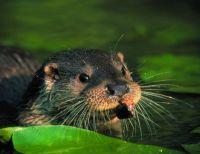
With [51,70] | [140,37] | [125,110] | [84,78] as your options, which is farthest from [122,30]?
[125,110]

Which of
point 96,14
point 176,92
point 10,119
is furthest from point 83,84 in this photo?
point 96,14

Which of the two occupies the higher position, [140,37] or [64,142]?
[140,37]

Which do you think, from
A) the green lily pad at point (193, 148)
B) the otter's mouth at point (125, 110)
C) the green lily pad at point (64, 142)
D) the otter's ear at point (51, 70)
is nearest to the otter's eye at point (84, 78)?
the otter's ear at point (51, 70)

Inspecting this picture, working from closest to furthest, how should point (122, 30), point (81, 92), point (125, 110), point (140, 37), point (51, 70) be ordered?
point (125, 110), point (81, 92), point (51, 70), point (140, 37), point (122, 30)

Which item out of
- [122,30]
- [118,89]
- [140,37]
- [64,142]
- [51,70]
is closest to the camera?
[64,142]

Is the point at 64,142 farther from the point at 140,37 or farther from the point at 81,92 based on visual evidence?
the point at 140,37

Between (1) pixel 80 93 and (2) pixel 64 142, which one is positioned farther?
(1) pixel 80 93
